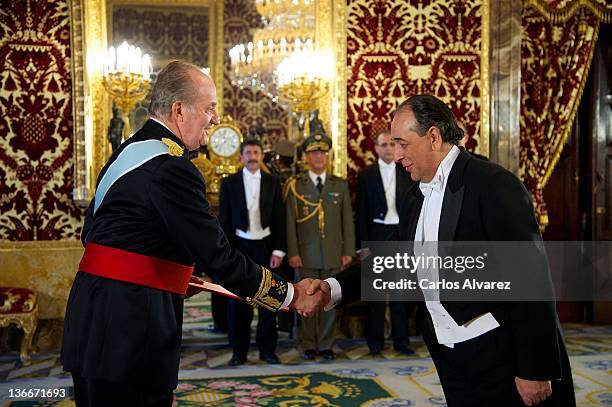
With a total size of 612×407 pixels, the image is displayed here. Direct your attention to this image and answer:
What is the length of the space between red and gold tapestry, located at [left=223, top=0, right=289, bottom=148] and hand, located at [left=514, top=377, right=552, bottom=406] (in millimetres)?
4308

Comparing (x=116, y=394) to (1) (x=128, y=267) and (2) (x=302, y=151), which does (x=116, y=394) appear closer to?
(1) (x=128, y=267)

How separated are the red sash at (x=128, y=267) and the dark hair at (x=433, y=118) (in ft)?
3.05

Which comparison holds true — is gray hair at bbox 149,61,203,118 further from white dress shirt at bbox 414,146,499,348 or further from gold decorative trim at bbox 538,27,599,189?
gold decorative trim at bbox 538,27,599,189

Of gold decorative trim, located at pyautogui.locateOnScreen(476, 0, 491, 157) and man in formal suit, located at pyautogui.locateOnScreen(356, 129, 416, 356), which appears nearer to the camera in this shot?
man in formal suit, located at pyautogui.locateOnScreen(356, 129, 416, 356)

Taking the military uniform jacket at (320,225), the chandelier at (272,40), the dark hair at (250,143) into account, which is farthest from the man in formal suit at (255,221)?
the chandelier at (272,40)

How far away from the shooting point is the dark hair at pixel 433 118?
2.42 metres

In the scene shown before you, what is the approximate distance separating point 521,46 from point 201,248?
502 cm

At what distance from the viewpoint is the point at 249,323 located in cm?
545

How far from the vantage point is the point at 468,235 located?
7.48 feet

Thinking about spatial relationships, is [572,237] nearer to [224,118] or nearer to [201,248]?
[224,118]

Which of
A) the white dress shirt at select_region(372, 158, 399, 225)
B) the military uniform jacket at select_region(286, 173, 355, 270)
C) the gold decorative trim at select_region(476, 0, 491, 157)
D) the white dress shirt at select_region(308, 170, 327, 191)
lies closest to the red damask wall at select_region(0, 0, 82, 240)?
the military uniform jacket at select_region(286, 173, 355, 270)

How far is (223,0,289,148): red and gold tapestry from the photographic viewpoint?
20.0 ft

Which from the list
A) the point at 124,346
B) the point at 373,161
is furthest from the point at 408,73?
the point at 124,346

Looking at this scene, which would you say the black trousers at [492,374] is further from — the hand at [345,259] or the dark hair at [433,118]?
the hand at [345,259]
